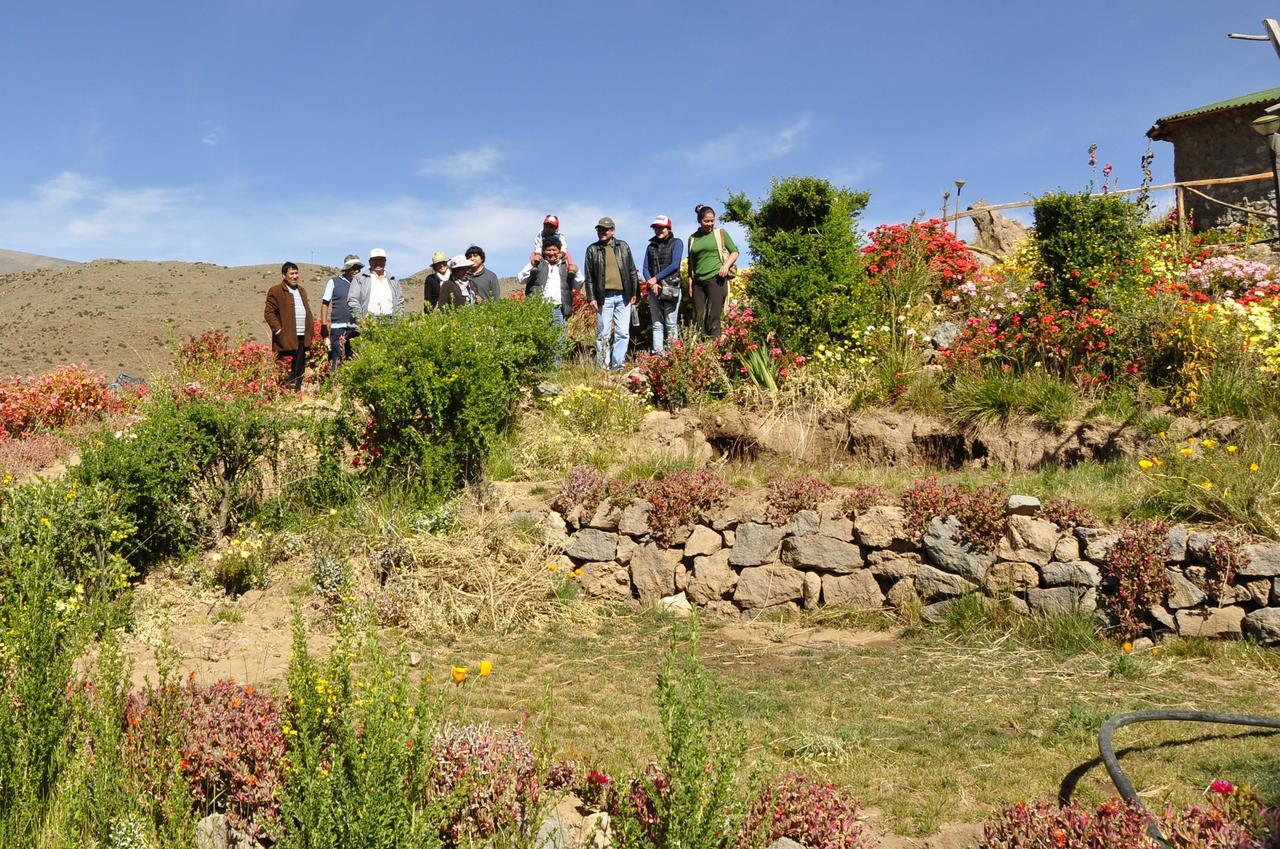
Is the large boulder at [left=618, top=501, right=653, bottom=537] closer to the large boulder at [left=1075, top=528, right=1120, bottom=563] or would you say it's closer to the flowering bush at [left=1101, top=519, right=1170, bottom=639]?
the large boulder at [left=1075, top=528, right=1120, bottom=563]

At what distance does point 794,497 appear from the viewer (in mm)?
6938

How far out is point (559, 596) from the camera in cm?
692

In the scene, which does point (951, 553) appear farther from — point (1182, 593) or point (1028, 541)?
point (1182, 593)

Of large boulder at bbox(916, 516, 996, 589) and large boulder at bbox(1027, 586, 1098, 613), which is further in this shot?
large boulder at bbox(916, 516, 996, 589)

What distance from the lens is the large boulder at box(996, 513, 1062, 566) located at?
608 centimetres

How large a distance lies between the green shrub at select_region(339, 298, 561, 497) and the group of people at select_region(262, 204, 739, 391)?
216cm

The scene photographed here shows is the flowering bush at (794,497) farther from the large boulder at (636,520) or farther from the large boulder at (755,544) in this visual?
the large boulder at (636,520)

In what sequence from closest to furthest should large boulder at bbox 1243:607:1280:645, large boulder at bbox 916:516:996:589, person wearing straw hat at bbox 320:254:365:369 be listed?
1. large boulder at bbox 1243:607:1280:645
2. large boulder at bbox 916:516:996:589
3. person wearing straw hat at bbox 320:254:365:369

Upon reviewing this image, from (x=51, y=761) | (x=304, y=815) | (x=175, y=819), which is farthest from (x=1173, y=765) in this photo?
(x=51, y=761)

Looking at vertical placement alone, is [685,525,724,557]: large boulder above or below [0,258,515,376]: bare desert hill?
below

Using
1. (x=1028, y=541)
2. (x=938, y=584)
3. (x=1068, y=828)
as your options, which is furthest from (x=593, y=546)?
(x=1068, y=828)

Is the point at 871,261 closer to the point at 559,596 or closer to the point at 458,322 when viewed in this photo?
the point at 458,322

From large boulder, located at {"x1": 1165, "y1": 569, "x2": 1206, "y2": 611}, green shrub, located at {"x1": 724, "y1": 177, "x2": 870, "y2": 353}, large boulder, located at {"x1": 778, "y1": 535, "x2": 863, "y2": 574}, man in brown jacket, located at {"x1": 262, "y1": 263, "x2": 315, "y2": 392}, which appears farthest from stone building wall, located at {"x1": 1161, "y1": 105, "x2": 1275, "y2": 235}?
man in brown jacket, located at {"x1": 262, "y1": 263, "x2": 315, "y2": 392}

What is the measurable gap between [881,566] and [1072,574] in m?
1.19
